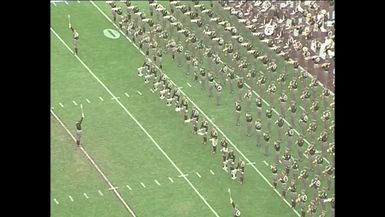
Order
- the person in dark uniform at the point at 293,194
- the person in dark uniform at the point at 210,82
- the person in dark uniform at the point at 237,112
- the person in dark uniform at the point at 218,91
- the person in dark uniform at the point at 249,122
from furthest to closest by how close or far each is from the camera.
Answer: the person in dark uniform at the point at 210,82 → the person in dark uniform at the point at 218,91 → the person in dark uniform at the point at 237,112 → the person in dark uniform at the point at 249,122 → the person in dark uniform at the point at 293,194

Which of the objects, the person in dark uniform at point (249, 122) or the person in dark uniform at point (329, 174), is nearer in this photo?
the person in dark uniform at point (329, 174)

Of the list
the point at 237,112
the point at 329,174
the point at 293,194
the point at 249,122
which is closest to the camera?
the point at 293,194

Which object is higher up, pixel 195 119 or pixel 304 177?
pixel 304 177

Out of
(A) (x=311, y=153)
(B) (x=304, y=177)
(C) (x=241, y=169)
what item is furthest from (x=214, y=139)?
(B) (x=304, y=177)

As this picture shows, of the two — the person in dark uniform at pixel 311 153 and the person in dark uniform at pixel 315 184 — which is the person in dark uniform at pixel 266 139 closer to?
the person in dark uniform at pixel 311 153

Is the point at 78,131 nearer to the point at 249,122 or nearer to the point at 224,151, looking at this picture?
the point at 224,151

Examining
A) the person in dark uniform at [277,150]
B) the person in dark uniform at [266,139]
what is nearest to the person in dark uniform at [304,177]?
the person in dark uniform at [277,150]

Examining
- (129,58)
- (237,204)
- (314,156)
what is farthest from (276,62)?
(237,204)

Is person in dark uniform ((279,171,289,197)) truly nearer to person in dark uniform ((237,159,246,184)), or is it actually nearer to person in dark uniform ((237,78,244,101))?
person in dark uniform ((237,159,246,184))
